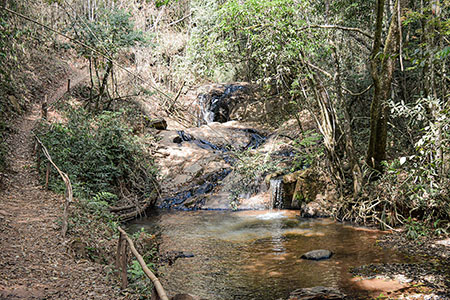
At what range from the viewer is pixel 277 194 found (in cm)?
1322

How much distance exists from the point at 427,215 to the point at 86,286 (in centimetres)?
750

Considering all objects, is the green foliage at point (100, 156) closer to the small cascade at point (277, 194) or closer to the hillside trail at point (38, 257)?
the hillside trail at point (38, 257)

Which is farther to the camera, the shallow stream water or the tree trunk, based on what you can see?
the tree trunk

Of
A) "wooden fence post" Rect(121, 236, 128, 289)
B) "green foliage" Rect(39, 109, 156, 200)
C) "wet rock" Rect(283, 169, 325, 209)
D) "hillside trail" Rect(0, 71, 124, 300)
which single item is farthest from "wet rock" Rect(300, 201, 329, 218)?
"wooden fence post" Rect(121, 236, 128, 289)

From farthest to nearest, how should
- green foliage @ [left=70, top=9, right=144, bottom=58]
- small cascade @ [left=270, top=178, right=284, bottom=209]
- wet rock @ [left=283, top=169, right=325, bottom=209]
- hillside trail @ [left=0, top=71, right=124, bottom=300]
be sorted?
green foliage @ [left=70, top=9, right=144, bottom=58] < small cascade @ [left=270, top=178, right=284, bottom=209] < wet rock @ [left=283, top=169, right=325, bottom=209] < hillside trail @ [left=0, top=71, right=124, bottom=300]

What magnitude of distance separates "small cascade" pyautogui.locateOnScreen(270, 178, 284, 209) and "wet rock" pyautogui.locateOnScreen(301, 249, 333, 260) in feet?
17.6

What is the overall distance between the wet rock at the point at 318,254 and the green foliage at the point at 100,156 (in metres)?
6.03

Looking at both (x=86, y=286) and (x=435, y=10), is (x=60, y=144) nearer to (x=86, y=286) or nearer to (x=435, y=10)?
(x=86, y=286)

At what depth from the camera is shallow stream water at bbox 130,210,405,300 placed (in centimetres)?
625

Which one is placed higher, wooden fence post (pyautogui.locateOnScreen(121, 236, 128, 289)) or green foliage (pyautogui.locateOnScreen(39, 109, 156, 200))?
green foliage (pyautogui.locateOnScreen(39, 109, 156, 200))

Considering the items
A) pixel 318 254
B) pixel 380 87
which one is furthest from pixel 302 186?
pixel 318 254

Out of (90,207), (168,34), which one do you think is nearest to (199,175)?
(90,207)

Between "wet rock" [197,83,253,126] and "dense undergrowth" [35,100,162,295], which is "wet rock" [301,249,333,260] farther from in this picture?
"wet rock" [197,83,253,126]

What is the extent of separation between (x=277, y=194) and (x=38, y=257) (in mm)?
9118
